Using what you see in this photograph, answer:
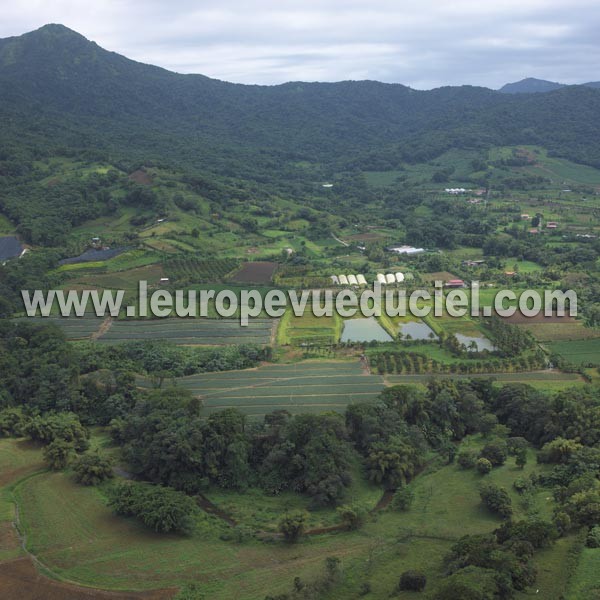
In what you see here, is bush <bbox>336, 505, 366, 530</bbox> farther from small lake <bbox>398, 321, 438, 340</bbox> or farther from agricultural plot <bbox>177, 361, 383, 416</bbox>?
small lake <bbox>398, 321, 438, 340</bbox>

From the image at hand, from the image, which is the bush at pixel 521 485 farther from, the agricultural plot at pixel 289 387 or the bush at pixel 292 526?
the agricultural plot at pixel 289 387

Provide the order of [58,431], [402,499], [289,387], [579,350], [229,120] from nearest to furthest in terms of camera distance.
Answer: [402,499]
[58,431]
[289,387]
[579,350]
[229,120]

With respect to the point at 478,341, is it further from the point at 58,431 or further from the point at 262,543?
the point at 58,431

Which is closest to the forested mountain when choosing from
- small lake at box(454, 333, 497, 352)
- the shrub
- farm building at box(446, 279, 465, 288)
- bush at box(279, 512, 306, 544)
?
farm building at box(446, 279, 465, 288)

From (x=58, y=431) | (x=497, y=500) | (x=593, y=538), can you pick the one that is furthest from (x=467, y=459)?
(x=58, y=431)

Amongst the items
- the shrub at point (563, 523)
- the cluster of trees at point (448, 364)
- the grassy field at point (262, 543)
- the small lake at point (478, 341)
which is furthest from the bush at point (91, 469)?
the small lake at point (478, 341)
